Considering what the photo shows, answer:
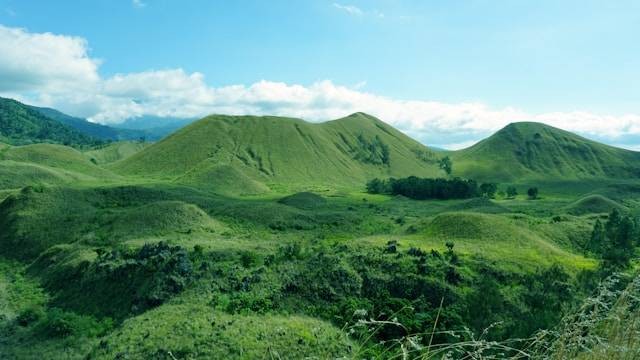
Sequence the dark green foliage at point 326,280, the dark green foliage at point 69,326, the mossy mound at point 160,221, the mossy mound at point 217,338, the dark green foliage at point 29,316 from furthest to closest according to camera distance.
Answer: the mossy mound at point 160,221, the dark green foliage at point 29,316, the dark green foliage at point 326,280, the dark green foliage at point 69,326, the mossy mound at point 217,338

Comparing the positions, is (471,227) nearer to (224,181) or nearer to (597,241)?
(597,241)

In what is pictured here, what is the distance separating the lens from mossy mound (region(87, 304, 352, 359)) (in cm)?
3288

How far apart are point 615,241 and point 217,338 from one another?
70.4 m

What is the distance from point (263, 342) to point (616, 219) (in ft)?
247

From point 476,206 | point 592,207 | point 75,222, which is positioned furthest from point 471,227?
point 75,222

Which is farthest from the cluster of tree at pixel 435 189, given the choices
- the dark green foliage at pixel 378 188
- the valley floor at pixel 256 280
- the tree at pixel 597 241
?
the tree at pixel 597 241

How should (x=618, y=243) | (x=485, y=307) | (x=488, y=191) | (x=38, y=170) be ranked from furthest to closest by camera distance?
(x=488, y=191), (x=38, y=170), (x=618, y=243), (x=485, y=307)

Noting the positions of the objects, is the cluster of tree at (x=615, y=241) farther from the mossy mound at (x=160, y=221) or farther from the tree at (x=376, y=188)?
the tree at (x=376, y=188)

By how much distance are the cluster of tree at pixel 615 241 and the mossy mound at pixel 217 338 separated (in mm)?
51321

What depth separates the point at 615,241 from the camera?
7625 centimetres

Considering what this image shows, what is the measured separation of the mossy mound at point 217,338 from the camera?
32.9 meters

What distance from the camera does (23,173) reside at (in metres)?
144

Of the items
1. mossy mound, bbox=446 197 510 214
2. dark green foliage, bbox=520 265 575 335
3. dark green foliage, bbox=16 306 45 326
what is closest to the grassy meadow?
dark green foliage, bbox=16 306 45 326

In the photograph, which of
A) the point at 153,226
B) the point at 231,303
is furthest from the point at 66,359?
the point at 153,226
